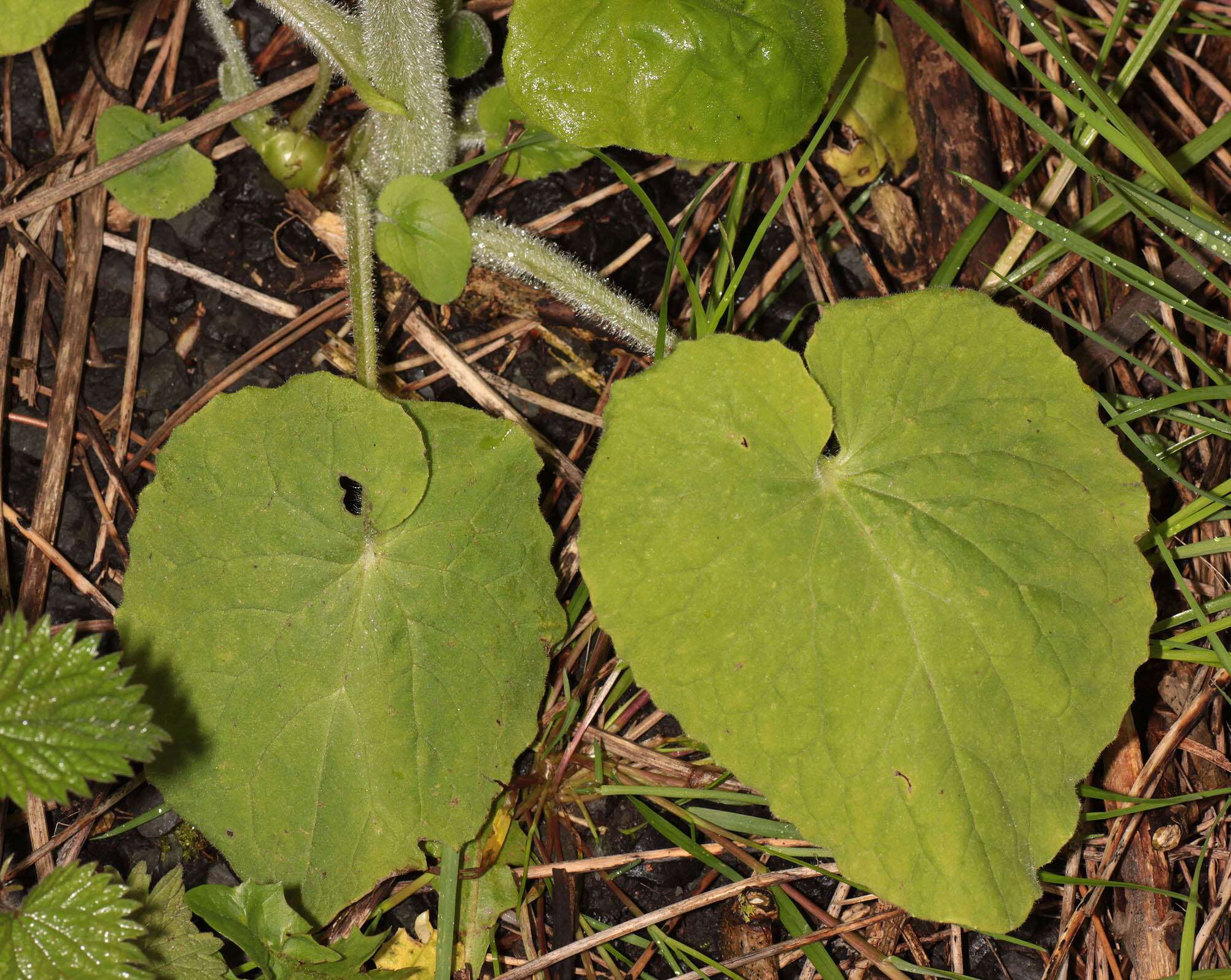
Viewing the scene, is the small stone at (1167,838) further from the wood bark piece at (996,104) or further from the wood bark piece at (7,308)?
the wood bark piece at (7,308)

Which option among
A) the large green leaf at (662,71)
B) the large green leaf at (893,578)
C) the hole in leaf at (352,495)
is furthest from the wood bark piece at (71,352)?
the large green leaf at (893,578)

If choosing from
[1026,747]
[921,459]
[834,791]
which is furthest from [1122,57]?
[834,791]

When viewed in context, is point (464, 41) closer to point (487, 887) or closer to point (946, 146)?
point (946, 146)

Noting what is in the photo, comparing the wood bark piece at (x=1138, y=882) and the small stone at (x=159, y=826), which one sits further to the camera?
the small stone at (x=159, y=826)

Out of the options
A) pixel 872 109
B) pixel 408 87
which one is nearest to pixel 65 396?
pixel 408 87

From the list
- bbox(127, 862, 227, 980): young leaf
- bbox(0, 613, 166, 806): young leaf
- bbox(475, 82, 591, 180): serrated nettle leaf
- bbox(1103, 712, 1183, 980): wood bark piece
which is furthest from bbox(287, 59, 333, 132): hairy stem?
bbox(1103, 712, 1183, 980): wood bark piece

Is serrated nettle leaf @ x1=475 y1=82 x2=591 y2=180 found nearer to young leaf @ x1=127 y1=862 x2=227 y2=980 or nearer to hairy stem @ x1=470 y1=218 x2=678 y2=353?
hairy stem @ x1=470 y1=218 x2=678 y2=353

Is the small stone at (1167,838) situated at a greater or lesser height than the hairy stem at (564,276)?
lesser
